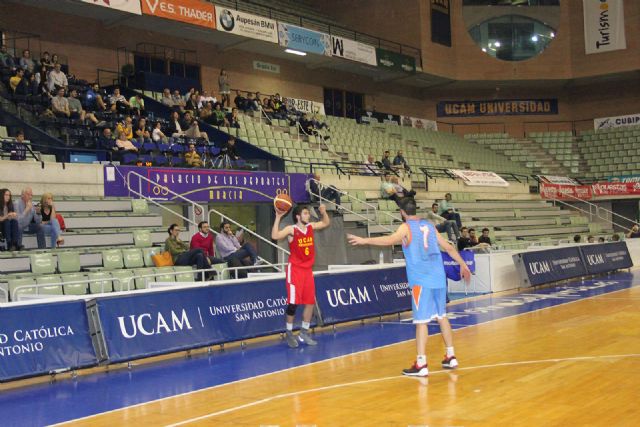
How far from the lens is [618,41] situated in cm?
4053

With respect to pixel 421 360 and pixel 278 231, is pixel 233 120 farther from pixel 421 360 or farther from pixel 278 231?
pixel 421 360

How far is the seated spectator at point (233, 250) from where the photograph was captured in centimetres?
1592

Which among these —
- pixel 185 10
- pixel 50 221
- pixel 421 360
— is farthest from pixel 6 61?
pixel 421 360

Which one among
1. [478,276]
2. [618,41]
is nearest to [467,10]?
[618,41]

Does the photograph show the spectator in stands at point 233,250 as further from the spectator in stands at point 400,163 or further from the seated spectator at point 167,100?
the spectator in stands at point 400,163

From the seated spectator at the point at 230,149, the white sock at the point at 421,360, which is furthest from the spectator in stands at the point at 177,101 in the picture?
the white sock at the point at 421,360

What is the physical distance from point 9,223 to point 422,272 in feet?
27.3

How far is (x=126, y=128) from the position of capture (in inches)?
799

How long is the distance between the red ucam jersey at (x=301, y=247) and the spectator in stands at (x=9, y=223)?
18.2 ft

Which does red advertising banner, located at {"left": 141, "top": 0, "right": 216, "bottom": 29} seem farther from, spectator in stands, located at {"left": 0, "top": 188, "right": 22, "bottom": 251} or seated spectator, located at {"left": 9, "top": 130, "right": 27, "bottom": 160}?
spectator in stands, located at {"left": 0, "top": 188, "right": 22, "bottom": 251}

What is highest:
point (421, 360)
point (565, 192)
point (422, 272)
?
point (565, 192)

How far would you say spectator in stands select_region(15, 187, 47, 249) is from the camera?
14797 millimetres

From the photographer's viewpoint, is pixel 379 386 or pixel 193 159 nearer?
pixel 379 386

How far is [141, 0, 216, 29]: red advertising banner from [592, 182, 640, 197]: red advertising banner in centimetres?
1849
